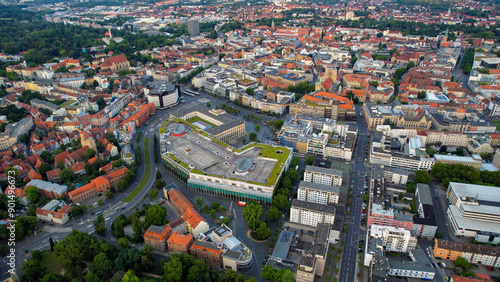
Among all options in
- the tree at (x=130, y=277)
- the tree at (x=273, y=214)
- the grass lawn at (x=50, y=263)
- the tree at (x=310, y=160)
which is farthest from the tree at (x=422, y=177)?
the grass lawn at (x=50, y=263)

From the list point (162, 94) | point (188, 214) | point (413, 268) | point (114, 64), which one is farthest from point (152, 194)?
point (114, 64)

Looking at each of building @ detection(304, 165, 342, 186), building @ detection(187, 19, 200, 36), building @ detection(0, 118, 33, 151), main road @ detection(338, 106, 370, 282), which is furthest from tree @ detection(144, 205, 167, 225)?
building @ detection(187, 19, 200, 36)

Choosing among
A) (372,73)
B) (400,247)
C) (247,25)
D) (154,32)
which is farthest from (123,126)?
(247,25)

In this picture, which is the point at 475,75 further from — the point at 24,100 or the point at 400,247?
the point at 24,100

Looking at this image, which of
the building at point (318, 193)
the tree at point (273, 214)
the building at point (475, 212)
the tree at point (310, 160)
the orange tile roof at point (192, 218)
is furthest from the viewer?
the tree at point (310, 160)

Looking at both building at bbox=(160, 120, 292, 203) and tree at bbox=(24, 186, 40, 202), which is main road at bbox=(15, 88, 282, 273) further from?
tree at bbox=(24, 186, 40, 202)

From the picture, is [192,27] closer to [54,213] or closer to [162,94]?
[162,94]

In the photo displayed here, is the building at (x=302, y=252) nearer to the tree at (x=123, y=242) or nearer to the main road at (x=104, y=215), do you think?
the tree at (x=123, y=242)
